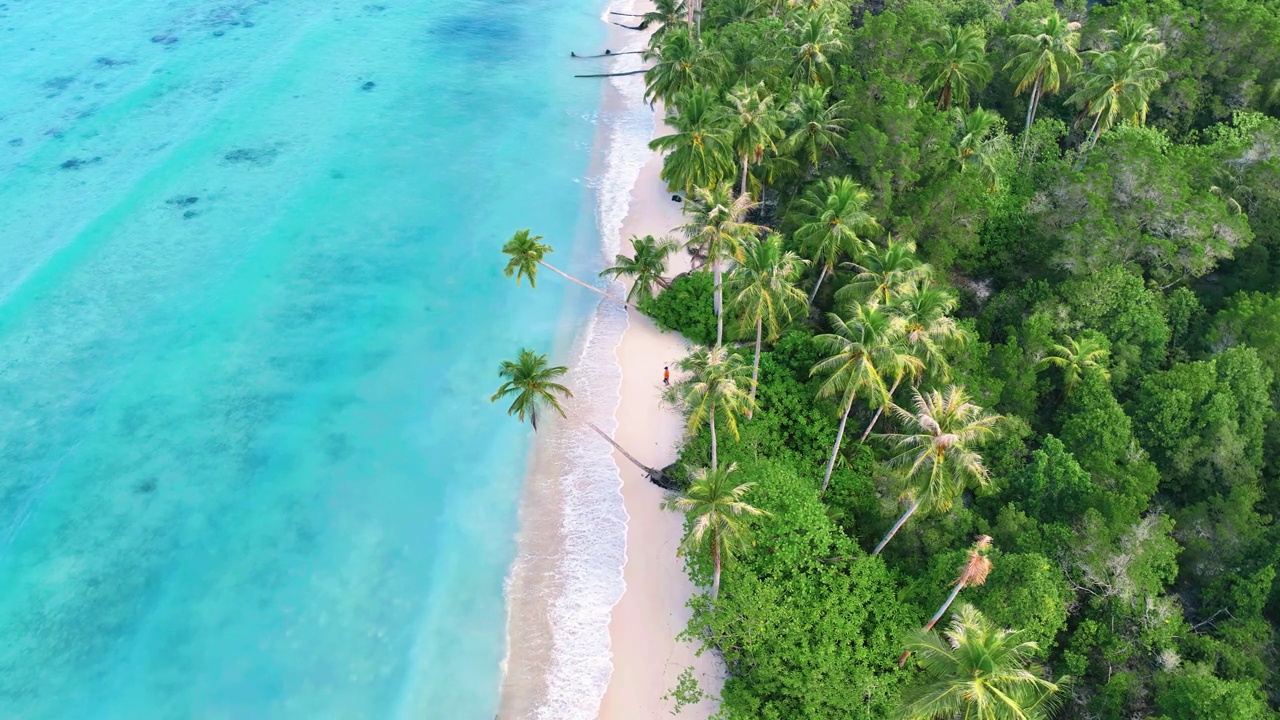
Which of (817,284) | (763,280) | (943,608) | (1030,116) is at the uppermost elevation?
(1030,116)

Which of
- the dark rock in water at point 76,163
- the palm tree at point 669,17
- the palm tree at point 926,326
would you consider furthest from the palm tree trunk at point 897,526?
the dark rock in water at point 76,163

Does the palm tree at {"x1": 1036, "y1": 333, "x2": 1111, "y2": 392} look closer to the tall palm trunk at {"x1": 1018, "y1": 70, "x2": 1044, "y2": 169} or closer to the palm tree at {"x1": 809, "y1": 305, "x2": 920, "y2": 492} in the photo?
the palm tree at {"x1": 809, "y1": 305, "x2": 920, "y2": 492}

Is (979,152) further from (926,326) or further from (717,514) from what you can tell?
(717,514)

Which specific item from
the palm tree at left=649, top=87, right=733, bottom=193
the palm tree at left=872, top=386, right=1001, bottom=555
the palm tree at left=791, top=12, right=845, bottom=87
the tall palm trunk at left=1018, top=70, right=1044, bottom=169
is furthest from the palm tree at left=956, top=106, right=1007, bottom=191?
the palm tree at left=872, top=386, right=1001, bottom=555

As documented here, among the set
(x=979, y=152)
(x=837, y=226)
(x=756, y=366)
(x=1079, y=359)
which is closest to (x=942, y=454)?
(x=756, y=366)

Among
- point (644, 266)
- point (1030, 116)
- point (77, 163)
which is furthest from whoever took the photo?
point (77, 163)

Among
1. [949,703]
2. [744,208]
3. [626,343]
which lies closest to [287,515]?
[626,343]
